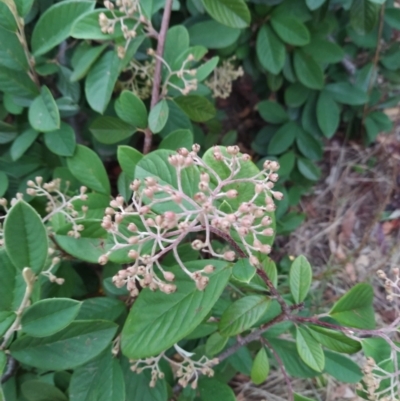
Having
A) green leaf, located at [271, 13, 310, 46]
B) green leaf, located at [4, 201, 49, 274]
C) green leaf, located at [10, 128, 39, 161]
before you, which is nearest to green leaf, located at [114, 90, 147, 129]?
green leaf, located at [10, 128, 39, 161]

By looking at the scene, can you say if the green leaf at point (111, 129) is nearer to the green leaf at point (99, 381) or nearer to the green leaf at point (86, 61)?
the green leaf at point (86, 61)

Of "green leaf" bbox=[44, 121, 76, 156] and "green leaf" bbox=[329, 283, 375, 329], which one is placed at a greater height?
"green leaf" bbox=[44, 121, 76, 156]

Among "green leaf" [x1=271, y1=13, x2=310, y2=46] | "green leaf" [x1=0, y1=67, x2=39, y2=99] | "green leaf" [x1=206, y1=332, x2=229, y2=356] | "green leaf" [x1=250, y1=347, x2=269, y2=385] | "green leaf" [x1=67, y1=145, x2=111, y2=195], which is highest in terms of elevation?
"green leaf" [x1=271, y1=13, x2=310, y2=46]

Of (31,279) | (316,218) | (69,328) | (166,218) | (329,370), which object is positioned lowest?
(316,218)

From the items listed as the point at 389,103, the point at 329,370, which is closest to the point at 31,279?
the point at 329,370

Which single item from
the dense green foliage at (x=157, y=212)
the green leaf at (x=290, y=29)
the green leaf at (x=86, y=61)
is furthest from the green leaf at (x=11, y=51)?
the green leaf at (x=290, y=29)

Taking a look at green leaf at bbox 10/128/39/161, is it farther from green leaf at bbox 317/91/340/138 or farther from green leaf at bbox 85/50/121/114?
green leaf at bbox 317/91/340/138

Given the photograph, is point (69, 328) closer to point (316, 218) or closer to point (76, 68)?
point (76, 68)
